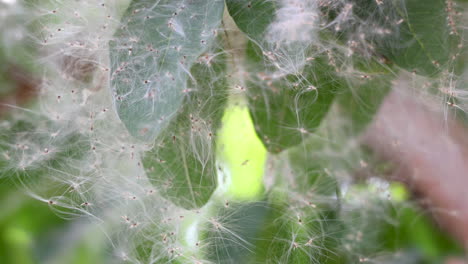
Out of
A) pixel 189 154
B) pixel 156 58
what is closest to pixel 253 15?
pixel 156 58

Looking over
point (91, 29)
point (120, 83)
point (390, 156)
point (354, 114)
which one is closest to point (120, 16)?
point (91, 29)

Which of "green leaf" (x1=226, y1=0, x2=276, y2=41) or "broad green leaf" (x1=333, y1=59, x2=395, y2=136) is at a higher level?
"green leaf" (x1=226, y1=0, x2=276, y2=41)

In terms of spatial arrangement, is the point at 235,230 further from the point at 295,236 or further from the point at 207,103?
the point at 207,103

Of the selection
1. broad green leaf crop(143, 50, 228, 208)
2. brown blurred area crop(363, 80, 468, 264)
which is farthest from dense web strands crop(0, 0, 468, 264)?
brown blurred area crop(363, 80, 468, 264)

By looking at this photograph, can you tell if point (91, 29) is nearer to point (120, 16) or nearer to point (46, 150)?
point (120, 16)

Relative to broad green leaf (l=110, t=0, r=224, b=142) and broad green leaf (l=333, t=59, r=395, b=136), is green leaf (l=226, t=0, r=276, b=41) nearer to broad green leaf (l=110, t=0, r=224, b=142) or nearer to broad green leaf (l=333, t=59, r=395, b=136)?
broad green leaf (l=110, t=0, r=224, b=142)

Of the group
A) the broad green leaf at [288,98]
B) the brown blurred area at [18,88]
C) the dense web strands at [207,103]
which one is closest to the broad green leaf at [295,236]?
the dense web strands at [207,103]
